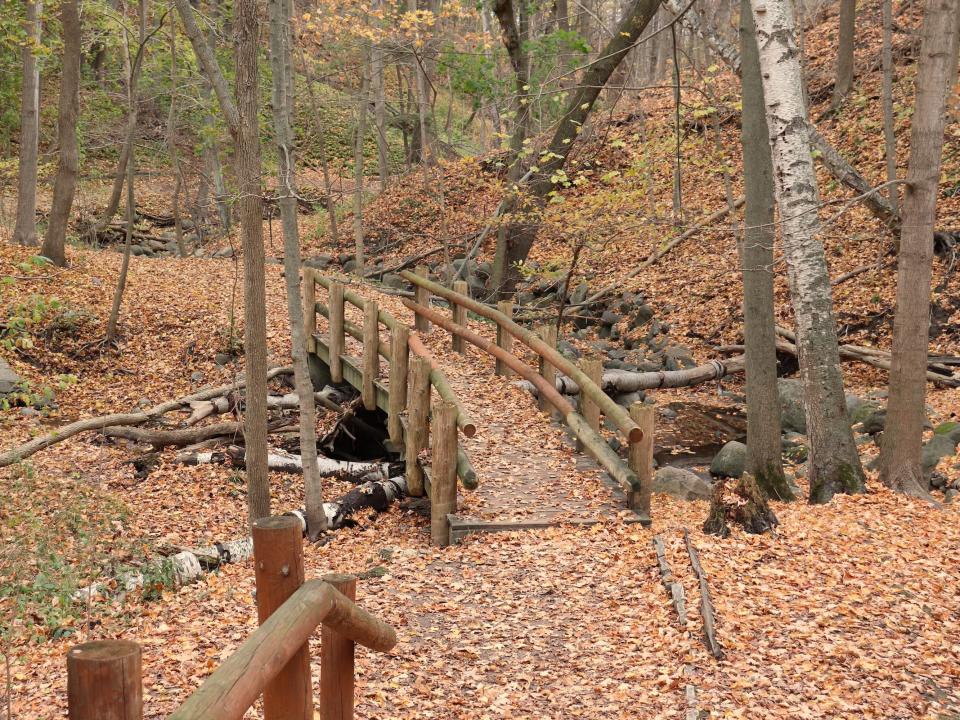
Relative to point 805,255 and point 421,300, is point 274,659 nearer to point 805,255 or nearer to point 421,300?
point 805,255

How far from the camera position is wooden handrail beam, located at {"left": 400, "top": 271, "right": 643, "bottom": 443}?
7.61m

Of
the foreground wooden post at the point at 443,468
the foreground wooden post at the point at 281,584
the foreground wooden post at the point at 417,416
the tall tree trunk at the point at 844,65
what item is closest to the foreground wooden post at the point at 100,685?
the foreground wooden post at the point at 281,584

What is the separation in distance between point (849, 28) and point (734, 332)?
818 cm

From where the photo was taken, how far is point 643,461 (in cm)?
766

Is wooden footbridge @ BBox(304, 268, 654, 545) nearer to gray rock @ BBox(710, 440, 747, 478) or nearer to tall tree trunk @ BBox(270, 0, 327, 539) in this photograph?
tall tree trunk @ BBox(270, 0, 327, 539)

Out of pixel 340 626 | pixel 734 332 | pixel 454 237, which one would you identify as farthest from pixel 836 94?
pixel 340 626

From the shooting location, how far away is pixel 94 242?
2120 cm

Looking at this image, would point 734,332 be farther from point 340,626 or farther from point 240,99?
point 340,626

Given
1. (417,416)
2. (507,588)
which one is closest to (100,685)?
(507,588)

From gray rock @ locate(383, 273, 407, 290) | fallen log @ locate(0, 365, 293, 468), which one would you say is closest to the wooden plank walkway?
fallen log @ locate(0, 365, 293, 468)

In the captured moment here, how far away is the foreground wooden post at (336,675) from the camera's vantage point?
329 cm

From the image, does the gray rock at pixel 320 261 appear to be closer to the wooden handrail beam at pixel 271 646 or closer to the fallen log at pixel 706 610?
the fallen log at pixel 706 610

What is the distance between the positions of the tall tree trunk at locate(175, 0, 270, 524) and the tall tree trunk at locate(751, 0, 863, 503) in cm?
→ 453

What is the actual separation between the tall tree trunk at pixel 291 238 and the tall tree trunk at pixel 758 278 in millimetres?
4335
